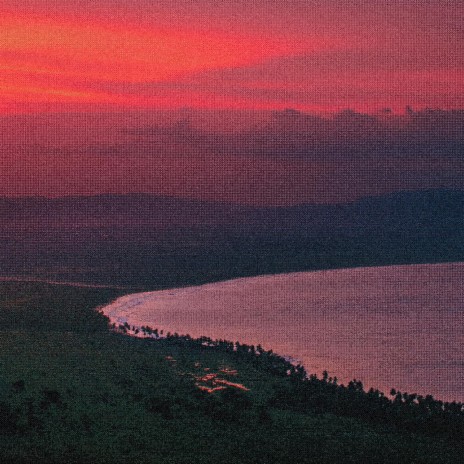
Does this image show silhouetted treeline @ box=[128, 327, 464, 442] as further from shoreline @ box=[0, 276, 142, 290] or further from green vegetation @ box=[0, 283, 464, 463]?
shoreline @ box=[0, 276, 142, 290]

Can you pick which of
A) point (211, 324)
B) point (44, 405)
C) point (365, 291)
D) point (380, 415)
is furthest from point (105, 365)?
point (365, 291)

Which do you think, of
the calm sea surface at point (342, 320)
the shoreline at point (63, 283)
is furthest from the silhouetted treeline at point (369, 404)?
the shoreline at point (63, 283)

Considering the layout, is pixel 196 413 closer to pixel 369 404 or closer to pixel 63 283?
pixel 369 404

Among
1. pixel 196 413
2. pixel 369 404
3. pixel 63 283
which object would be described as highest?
pixel 63 283

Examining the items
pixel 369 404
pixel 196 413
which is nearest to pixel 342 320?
pixel 369 404

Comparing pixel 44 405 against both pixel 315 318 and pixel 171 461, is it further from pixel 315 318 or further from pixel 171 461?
pixel 315 318

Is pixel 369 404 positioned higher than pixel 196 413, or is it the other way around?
pixel 369 404
